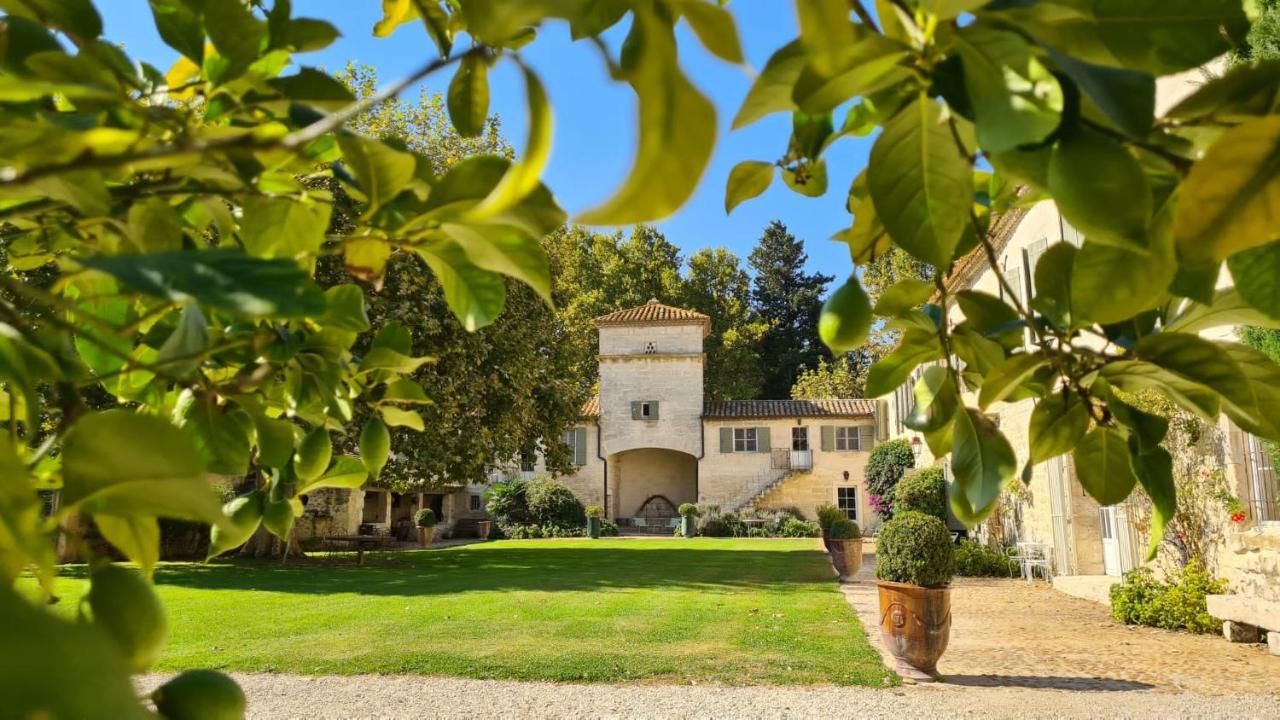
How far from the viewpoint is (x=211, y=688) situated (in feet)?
1.42

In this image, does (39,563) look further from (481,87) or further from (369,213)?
(481,87)

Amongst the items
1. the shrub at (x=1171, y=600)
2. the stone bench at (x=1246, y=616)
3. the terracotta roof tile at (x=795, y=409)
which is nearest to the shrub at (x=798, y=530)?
the terracotta roof tile at (x=795, y=409)

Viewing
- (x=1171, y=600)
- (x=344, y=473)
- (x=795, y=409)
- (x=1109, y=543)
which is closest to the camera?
(x=344, y=473)

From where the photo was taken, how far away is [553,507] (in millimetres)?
25484

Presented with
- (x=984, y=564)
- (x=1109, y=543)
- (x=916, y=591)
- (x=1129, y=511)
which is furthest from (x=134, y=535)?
(x=984, y=564)

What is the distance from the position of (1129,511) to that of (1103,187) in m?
11.5

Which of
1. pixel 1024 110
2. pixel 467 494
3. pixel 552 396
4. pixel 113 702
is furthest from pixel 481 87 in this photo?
pixel 467 494

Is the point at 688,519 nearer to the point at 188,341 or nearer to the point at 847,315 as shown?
the point at 847,315

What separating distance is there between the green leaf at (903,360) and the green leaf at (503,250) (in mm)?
390

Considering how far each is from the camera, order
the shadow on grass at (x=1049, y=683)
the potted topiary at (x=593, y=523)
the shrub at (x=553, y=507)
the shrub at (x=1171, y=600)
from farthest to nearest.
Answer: the shrub at (x=553, y=507) < the potted topiary at (x=593, y=523) < the shrub at (x=1171, y=600) < the shadow on grass at (x=1049, y=683)

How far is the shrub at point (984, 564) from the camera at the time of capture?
13.4 meters

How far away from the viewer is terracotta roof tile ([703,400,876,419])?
26.0 m

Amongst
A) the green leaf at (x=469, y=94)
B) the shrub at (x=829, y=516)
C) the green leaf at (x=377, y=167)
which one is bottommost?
the shrub at (x=829, y=516)

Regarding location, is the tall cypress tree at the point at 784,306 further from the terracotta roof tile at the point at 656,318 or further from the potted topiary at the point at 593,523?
the potted topiary at the point at 593,523
